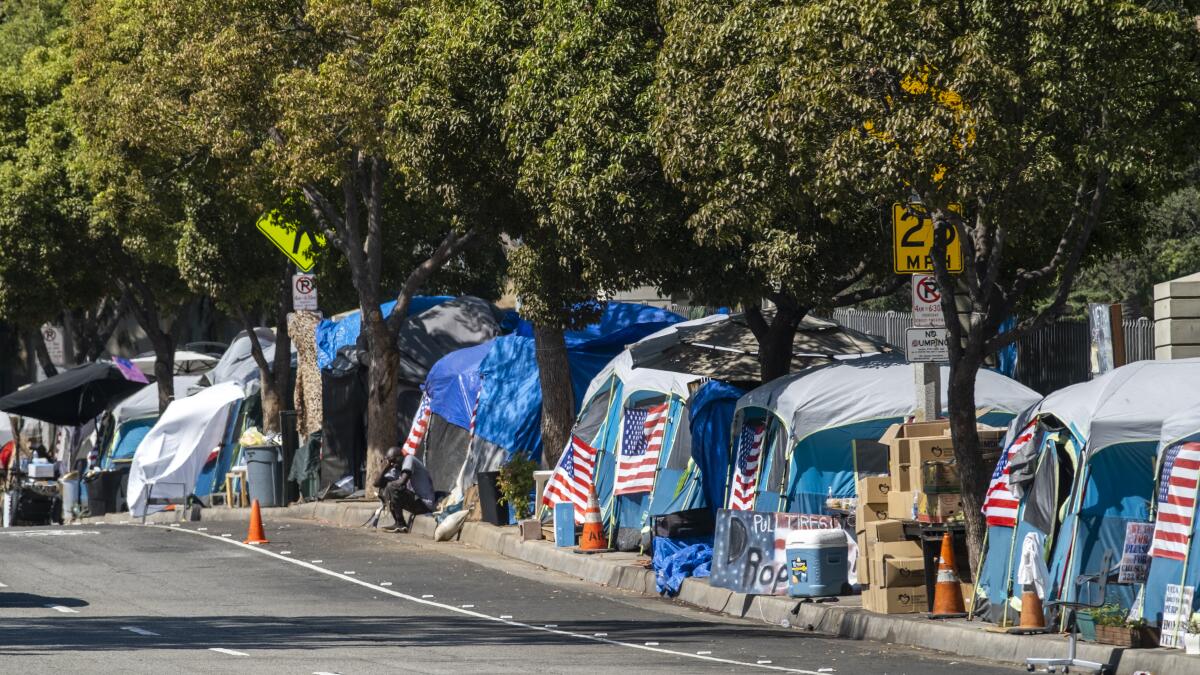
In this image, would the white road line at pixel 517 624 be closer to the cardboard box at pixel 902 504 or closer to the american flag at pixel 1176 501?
the american flag at pixel 1176 501

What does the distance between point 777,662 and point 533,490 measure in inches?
440

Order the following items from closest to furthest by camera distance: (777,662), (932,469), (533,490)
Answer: (777,662), (932,469), (533,490)

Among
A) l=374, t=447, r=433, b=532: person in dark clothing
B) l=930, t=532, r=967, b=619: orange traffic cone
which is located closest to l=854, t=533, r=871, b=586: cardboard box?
l=930, t=532, r=967, b=619: orange traffic cone

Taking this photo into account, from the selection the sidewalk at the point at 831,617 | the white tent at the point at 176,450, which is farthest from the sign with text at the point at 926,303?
the white tent at the point at 176,450

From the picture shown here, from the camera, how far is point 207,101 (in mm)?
25219

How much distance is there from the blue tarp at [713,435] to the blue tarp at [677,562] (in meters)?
1.13

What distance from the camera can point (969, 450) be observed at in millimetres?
15016

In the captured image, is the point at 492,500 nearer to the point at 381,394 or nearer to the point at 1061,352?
the point at 381,394

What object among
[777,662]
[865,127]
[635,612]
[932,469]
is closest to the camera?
[777,662]

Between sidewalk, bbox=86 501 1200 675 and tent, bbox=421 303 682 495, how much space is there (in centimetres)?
167

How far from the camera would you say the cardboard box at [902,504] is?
613 inches

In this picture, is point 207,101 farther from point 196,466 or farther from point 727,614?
point 727,614

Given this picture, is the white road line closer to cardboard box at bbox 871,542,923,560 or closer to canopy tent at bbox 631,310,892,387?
cardboard box at bbox 871,542,923,560


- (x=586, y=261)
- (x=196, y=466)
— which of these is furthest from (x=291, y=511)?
(x=586, y=261)
